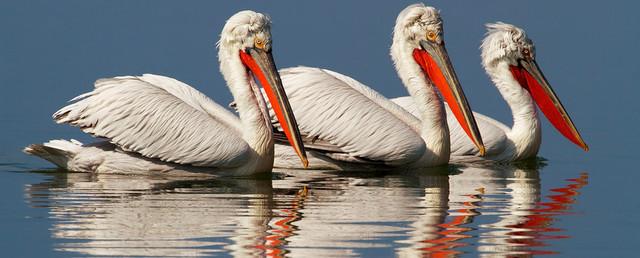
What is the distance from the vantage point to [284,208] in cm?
965

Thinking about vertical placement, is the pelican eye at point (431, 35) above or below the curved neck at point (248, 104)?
above

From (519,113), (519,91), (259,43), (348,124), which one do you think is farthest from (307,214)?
(519,91)

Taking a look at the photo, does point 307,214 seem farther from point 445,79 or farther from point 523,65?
point 523,65

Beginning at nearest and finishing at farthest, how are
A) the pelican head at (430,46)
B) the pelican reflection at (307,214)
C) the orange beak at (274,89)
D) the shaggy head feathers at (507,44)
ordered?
the pelican reflection at (307,214) → the orange beak at (274,89) → the pelican head at (430,46) → the shaggy head feathers at (507,44)

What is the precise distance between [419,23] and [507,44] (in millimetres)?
1500

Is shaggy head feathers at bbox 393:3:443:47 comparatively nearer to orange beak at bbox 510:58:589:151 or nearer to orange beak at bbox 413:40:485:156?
orange beak at bbox 413:40:485:156

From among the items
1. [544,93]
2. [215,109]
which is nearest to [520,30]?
[544,93]

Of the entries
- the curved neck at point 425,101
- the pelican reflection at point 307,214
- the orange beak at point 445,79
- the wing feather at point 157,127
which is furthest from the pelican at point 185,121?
the orange beak at point 445,79

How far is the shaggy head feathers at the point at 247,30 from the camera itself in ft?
36.6

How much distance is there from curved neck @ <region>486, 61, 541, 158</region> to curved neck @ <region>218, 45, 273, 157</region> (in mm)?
2834

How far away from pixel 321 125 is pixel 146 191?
6.41ft

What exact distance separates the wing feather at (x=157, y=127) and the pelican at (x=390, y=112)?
106cm

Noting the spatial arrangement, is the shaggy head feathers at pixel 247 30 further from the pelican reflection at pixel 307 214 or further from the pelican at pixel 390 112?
the pelican reflection at pixel 307 214

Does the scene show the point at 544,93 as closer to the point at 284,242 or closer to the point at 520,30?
the point at 520,30
